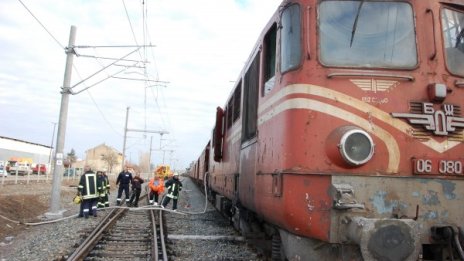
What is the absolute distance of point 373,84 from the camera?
461 centimetres

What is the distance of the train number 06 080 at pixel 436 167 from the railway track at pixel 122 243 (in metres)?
4.70

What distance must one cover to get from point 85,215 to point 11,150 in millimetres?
63472

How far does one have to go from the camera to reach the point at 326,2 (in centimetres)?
486

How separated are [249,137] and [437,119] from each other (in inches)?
121

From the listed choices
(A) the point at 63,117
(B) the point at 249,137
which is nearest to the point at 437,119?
(B) the point at 249,137

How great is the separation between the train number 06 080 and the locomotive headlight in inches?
19.3

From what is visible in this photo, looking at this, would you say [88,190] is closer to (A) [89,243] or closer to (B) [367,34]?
(A) [89,243]

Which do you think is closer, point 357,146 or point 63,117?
point 357,146

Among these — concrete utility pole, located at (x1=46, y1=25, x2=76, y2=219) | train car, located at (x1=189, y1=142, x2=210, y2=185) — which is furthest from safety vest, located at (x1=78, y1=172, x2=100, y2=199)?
train car, located at (x1=189, y1=142, x2=210, y2=185)

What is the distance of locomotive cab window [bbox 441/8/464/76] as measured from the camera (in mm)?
4801

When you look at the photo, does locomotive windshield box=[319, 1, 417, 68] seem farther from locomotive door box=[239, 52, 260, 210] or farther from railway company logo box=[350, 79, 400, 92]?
locomotive door box=[239, 52, 260, 210]

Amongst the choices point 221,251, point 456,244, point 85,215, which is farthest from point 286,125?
point 85,215

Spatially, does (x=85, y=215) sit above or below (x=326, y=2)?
below

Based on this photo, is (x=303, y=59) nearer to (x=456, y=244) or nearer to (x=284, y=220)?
(x=284, y=220)
